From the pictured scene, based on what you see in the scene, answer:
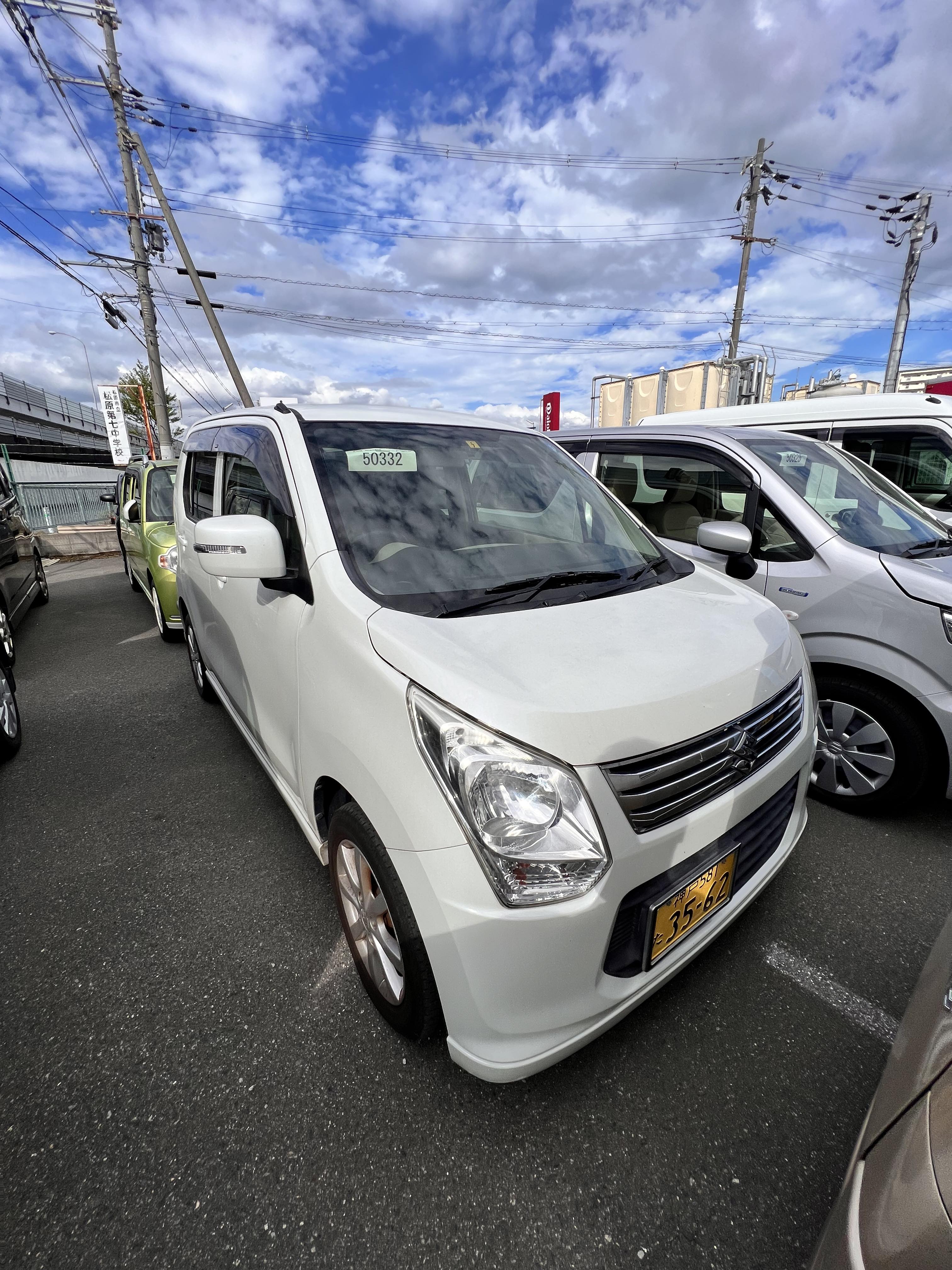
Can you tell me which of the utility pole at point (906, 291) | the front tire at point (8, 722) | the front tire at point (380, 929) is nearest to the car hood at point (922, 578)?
the front tire at point (380, 929)

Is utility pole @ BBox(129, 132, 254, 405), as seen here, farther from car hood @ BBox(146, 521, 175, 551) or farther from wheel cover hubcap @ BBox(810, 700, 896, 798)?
wheel cover hubcap @ BBox(810, 700, 896, 798)

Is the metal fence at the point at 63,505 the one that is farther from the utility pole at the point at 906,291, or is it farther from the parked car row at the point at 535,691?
the utility pole at the point at 906,291

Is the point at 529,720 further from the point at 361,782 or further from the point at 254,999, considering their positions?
the point at 254,999

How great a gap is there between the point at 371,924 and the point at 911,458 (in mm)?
5770

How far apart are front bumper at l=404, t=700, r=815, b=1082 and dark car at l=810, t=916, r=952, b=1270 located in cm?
53

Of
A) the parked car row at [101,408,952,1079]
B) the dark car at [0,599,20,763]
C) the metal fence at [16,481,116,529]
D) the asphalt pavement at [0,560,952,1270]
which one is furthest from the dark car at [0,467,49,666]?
the metal fence at [16,481,116,529]

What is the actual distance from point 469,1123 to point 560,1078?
0.28 meters

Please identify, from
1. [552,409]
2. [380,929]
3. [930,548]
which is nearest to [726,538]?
[930,548]

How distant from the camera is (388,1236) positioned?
1.31 meters

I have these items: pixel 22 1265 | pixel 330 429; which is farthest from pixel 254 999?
pixel 330 429

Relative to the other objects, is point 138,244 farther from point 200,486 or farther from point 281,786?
point 281,786

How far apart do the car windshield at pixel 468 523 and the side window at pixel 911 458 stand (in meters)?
3.73

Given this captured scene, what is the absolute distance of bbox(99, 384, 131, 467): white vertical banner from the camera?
56.5 ft

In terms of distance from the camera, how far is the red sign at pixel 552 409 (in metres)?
14.5
